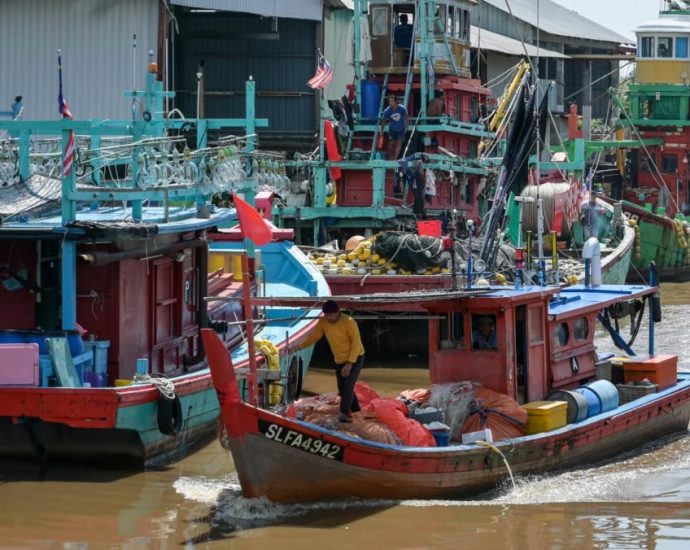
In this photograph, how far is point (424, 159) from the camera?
92.7 ft

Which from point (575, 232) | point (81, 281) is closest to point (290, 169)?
point (575, 232)

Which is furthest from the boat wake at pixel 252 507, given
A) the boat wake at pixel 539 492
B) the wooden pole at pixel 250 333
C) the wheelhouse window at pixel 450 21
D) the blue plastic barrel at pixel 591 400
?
the wheelhouse window at pixel 450 21

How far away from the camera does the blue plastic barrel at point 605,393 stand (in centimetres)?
1667

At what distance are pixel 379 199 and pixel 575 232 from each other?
293 inches

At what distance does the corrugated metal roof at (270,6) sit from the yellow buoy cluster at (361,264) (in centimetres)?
967

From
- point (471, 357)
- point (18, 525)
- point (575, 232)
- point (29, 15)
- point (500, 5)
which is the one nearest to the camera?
point (18, 525)

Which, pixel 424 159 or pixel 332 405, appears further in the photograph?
pixel 424 159

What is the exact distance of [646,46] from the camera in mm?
46656

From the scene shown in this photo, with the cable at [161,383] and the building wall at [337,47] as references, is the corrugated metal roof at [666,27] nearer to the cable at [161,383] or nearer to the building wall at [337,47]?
the building wall at [337,47]

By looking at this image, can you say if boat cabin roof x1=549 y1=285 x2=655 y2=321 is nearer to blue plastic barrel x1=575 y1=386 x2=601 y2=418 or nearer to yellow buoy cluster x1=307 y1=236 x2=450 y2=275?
blue plastic barrel x1=575 y1=386 x2=601 y2=418

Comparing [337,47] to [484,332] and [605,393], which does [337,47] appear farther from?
[484,332]

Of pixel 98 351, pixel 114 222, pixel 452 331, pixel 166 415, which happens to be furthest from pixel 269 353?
pixel 114 222

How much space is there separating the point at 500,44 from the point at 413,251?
24502mm

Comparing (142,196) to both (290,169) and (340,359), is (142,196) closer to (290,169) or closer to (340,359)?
(340,359)
